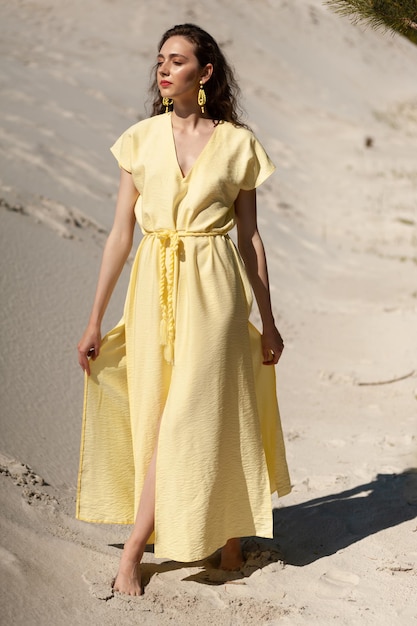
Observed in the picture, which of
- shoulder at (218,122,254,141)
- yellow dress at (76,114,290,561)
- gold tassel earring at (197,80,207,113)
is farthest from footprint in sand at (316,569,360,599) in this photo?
gold tassel earring at (197,80,207,113)

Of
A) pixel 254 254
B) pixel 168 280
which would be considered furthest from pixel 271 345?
pixel 168 280

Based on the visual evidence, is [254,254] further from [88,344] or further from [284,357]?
[284,357]

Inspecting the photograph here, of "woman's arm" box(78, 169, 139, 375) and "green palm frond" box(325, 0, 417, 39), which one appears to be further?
"green palm frond" box(325, 0, 417, 39)

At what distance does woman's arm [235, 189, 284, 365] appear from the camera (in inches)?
119

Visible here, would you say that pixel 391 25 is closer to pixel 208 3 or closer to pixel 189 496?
pixel 189 496

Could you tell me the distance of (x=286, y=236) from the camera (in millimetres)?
9664

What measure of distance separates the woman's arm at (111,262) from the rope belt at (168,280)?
146mm

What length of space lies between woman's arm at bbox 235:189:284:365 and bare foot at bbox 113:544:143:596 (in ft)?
2.73

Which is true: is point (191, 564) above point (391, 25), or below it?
below

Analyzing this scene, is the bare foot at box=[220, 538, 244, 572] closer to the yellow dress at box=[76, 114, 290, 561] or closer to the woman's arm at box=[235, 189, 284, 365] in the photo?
the yellow dress at box=[76, 114, 290, 561]

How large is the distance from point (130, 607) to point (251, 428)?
0.66 meters

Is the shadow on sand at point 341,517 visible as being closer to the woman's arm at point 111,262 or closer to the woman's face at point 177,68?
the woman's arm at point 111,262

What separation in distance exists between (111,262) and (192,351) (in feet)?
1.34

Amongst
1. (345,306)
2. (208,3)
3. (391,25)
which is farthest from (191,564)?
(208,3)
